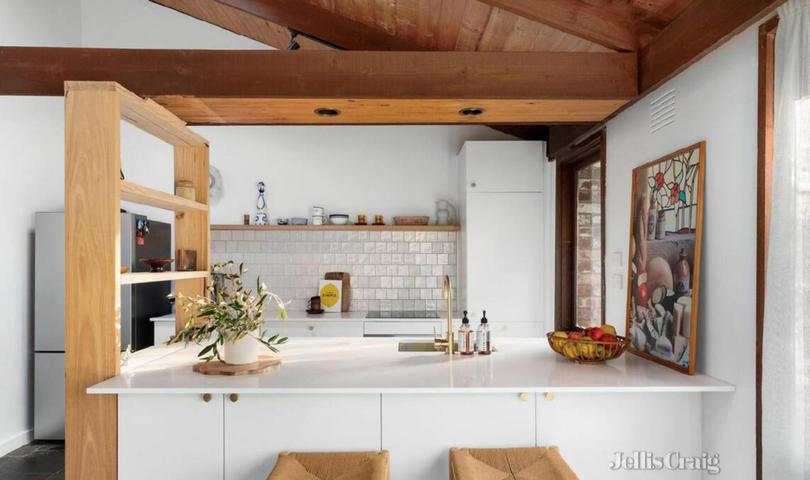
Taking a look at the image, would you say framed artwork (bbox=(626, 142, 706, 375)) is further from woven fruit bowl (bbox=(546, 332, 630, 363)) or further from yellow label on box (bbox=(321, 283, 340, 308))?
yellow label on box (bbox=(321, 283, 340, 308))

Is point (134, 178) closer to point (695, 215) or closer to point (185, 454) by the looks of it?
point (185, 454)

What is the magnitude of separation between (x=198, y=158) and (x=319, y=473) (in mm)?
2081

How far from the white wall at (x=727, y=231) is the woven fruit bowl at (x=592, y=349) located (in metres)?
0.32

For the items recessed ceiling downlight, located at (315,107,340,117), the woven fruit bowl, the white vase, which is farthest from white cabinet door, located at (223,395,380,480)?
recessed ceiling downlight, located at (315,107,340,117)

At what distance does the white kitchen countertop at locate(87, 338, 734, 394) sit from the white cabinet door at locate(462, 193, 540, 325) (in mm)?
1745

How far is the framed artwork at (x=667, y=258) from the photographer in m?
2.25

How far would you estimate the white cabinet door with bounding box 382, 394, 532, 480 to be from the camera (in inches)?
86.7

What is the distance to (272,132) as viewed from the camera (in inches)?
208

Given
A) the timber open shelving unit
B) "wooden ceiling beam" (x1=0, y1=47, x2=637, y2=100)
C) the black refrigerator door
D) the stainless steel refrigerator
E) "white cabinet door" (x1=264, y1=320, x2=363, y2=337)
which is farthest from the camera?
"white cabinet door" (x1=264, y1=320, x2=363, y2=337)

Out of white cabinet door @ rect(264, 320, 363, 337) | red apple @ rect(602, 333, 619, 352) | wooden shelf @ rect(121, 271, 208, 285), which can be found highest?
wooden shelf @ rect(121, 271, 208, 285)

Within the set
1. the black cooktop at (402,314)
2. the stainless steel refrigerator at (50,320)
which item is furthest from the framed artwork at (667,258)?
the stainless steel refrigerator at (50,320)

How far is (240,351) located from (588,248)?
2.64 metres

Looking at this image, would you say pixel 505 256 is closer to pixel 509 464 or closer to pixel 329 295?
pixel 329 295

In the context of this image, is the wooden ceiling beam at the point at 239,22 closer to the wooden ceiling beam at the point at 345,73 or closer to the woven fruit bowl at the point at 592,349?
the wooden ceiling beam at the point at 345,73
